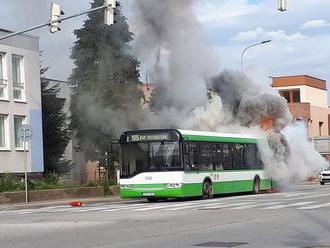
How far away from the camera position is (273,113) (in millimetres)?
36719

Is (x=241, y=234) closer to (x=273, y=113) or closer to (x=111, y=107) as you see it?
(x=273, y=113)

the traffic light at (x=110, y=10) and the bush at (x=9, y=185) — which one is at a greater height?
the traffic light at (x=110, y=10)

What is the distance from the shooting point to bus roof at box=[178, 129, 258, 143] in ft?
87.7

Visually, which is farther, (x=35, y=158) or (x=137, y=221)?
(x=35, y=158)

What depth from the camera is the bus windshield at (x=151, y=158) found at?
25.9 m

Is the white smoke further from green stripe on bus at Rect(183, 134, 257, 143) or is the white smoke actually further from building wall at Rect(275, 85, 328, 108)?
building wall at Rect(275, 85, 328, 108)

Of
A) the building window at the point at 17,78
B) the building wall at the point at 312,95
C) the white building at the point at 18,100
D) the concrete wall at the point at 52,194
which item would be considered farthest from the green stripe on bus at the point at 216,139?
the building wall at the point at 312,95

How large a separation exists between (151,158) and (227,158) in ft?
15.4

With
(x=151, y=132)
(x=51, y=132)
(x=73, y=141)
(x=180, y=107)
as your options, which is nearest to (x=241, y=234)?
(x=151, y=132)

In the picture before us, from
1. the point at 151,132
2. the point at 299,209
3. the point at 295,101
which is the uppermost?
the point at 295,101

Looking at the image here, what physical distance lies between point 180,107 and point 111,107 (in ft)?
17.6

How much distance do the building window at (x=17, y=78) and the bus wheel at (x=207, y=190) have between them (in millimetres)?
14387

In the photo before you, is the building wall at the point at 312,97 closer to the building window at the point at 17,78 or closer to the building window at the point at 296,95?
the building window at the point at 296,95

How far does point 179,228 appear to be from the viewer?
50.5 feet
